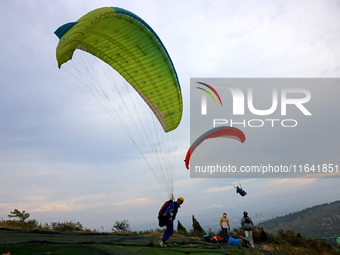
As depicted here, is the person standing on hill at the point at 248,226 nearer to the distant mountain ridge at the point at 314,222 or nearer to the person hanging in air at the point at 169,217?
the person hanging in air at the point at 169,217

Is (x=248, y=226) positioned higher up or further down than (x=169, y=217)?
further down

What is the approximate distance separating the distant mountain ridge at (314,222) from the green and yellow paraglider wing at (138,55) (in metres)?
68.9

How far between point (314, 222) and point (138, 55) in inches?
3608

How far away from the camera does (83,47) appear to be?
9.78 meters

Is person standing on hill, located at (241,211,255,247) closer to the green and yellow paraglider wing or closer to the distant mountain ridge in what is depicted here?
the green and yellow paraglider wing

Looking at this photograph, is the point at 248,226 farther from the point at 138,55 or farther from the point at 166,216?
the point at 138,55

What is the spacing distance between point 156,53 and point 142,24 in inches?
46.3

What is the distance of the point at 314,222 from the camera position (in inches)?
3253

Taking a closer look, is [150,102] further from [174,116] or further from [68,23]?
[68,23]

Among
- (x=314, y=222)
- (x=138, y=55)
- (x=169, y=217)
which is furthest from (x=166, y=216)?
(x=314, y=222)

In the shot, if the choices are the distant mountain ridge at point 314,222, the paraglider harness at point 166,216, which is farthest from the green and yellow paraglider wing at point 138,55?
the distant mountain ridge at point 314,222

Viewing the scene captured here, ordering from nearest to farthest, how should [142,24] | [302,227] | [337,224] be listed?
1. [142,24]
2. [337,224]
3. [302,227]

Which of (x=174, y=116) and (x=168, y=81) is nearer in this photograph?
(x=168, y=81)

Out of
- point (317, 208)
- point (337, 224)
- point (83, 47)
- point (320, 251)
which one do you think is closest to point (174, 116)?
point (83, 47)
